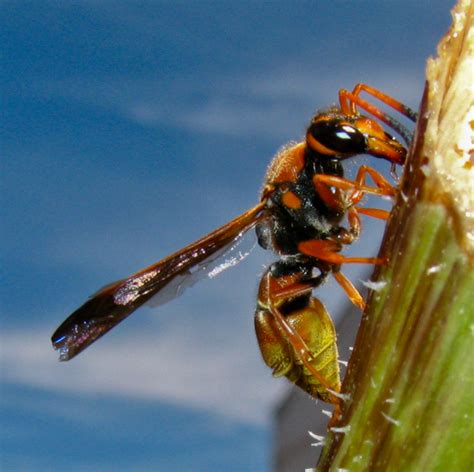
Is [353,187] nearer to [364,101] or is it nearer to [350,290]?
[364,101]

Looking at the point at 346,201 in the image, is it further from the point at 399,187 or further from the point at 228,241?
the point at 399,187

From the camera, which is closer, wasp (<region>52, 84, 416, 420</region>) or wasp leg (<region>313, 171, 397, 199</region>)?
wasp leg (<region>313, 171, 397, 199</region>)

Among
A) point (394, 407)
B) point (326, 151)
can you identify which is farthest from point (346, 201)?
point (394, 407)

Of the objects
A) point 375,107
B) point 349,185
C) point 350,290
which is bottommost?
point 350,290

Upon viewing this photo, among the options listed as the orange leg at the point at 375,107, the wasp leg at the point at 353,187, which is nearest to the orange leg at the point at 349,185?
the wasp leg at the point at 353,187

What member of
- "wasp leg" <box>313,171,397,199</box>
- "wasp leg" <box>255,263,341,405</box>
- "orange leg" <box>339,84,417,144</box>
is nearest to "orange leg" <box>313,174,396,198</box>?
"wasp leg" <box>313,171,397,199</box>

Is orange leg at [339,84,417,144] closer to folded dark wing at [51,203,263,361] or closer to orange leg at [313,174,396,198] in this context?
orange leg at [313,174,396,198]

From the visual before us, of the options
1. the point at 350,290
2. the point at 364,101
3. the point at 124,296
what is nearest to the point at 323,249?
the point at 350,290

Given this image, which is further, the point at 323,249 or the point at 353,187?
the point at 323,249
